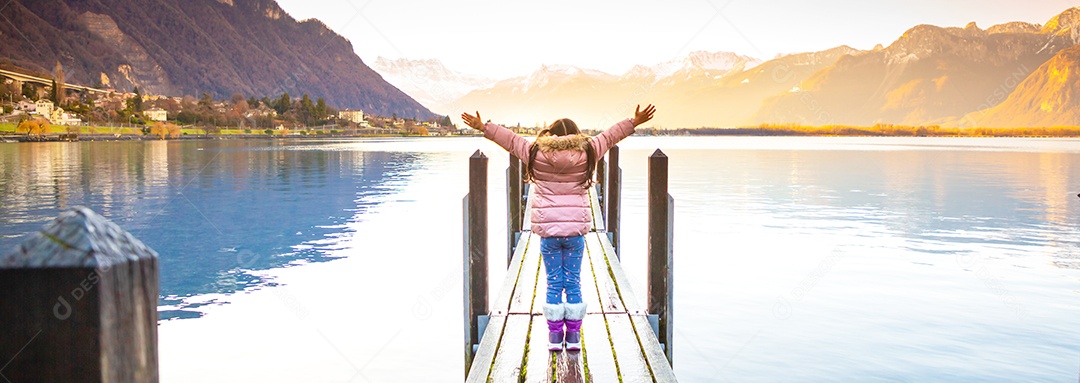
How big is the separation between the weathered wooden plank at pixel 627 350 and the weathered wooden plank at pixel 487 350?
95 centimetres

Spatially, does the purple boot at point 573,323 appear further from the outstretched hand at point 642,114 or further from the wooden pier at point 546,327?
the outstretched hand at point 642,114

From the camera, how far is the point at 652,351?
6121 mm

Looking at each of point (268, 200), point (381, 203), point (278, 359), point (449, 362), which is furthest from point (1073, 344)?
point (268, 200)

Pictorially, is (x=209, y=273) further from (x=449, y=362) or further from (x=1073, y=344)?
(x=1073, y=344)

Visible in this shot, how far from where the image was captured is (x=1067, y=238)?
858 inches

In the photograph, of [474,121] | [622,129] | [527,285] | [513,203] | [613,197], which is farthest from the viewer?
[613,197]

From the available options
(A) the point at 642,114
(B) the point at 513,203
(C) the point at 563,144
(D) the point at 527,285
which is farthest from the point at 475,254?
(B) the point at 513,203

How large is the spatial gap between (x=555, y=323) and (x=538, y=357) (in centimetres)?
30

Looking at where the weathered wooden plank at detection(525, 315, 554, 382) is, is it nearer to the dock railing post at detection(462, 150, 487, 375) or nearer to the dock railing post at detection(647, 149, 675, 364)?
the dock railing post at detection(462, 150, 487, 375)

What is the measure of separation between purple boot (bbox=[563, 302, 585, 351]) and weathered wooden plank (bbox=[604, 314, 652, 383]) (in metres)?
0.32

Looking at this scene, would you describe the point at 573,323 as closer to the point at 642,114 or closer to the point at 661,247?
the point at 661,247

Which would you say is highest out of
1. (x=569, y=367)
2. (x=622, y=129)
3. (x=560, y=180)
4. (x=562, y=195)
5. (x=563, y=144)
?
(x=622, y=129)

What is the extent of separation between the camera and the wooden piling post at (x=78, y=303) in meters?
1.56

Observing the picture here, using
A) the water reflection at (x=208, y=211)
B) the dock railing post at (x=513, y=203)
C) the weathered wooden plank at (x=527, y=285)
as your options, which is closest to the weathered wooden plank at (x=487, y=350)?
Result: the weathered wooden plank at (x=527, y=285)
